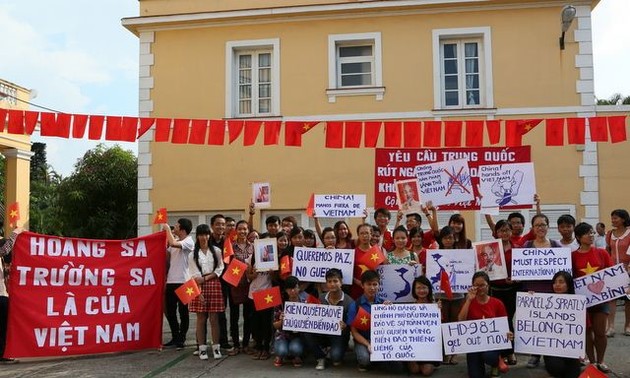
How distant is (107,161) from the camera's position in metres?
19.2

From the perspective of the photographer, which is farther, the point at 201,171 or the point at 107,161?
the point at 107,161

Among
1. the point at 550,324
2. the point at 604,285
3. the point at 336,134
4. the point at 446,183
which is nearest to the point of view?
the point at 550,324

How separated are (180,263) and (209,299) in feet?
2.80

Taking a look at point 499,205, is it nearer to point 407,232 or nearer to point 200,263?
point 407,232

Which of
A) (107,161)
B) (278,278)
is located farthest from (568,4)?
(107,161)

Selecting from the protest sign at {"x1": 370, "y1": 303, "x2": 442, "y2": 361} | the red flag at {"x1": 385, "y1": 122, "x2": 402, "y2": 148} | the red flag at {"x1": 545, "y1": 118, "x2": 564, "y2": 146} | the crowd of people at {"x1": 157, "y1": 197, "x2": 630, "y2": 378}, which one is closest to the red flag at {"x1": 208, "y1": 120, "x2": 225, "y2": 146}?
the crowd of people at {"x1": 157, "y1": 197, "x2": 630, "y2": 378}

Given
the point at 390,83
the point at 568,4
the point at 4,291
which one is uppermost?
the point at 568,4

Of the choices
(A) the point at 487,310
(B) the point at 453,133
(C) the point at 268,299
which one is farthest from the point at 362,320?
(B) the point at 453,133

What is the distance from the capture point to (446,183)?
8.09m

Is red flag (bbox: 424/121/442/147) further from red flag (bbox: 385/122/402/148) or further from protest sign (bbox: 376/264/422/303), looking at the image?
protest sign (bbox: 376/264/422/303)

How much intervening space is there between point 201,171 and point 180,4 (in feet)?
12.0

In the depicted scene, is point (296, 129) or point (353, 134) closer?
point (296, 129)

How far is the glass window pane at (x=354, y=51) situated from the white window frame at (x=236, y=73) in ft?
4.44

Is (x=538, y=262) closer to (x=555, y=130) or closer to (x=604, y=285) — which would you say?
(x=604, y=285)
